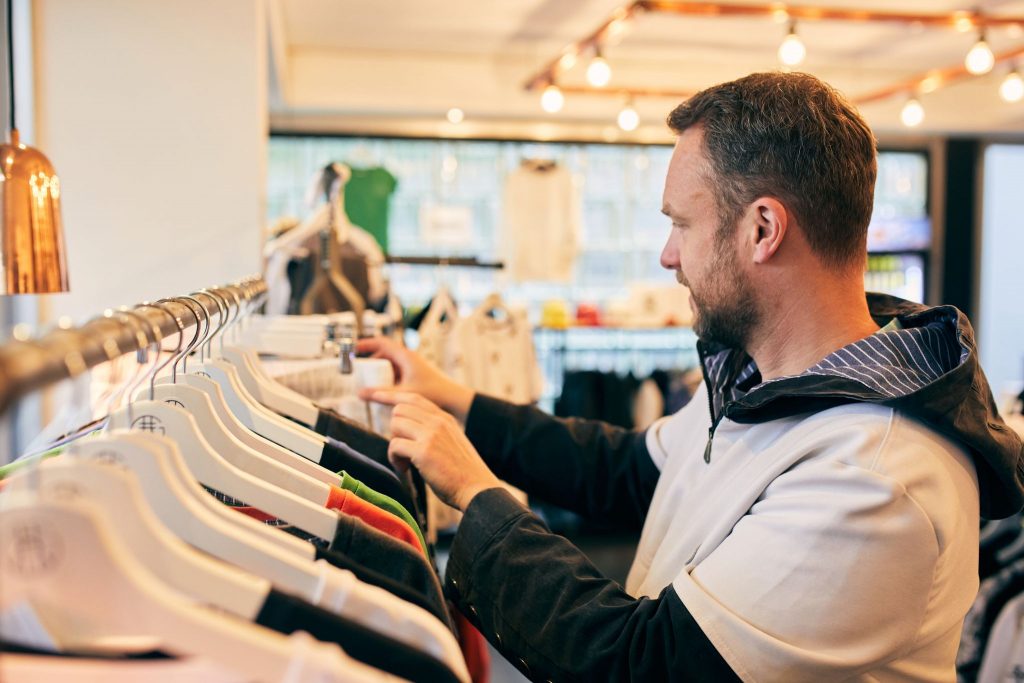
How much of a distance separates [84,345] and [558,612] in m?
0.75

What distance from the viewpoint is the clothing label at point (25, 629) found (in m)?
0.63

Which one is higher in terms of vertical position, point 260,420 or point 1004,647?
point 260,420

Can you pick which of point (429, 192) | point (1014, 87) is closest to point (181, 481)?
point (1014, 87)

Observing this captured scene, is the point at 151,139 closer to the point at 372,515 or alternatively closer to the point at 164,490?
the point at 372,515

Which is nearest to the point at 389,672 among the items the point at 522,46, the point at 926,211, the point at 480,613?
the point at 480,613

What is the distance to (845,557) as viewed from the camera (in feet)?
3.66

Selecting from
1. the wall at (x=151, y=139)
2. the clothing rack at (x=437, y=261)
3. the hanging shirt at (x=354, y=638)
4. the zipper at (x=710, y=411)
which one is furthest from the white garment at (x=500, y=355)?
the hanging shirt at (x=354, y=638)

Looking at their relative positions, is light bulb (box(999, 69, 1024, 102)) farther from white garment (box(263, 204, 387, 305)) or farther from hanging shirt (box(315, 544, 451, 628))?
hanging shirt (box(315, 544, 451, 628))

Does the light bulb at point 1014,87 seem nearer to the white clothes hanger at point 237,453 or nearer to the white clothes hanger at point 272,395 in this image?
the white clothes hanger at point 272,395

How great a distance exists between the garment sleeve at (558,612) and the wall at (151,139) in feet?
6.37

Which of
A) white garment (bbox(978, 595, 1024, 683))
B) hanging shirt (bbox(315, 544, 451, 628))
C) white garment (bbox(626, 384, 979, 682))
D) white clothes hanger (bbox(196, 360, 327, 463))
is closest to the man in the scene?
white garment (bbox(626, 384, 979, 682))

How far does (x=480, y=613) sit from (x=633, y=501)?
0.69 metres

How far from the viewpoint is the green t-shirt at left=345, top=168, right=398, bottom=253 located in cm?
553

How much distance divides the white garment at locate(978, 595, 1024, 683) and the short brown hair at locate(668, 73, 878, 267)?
1501 mm
